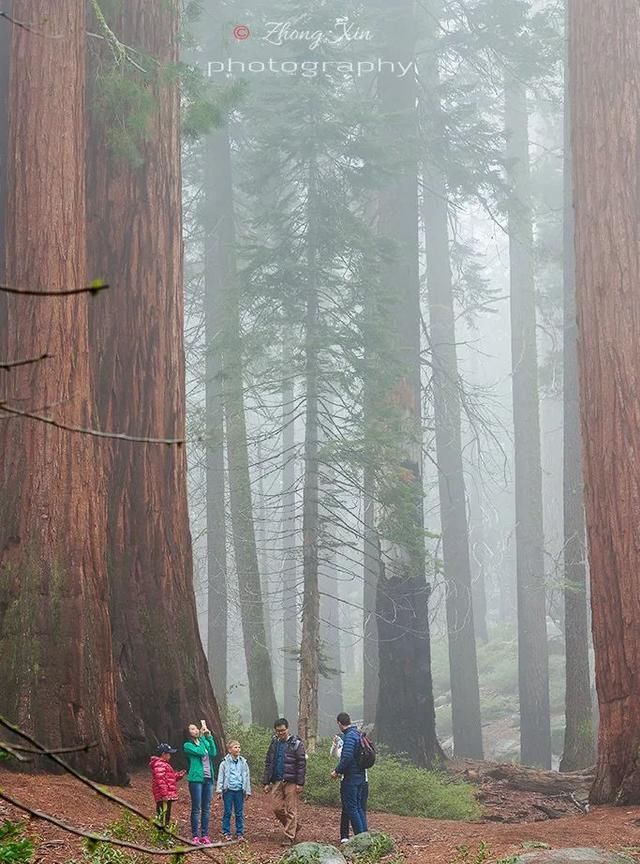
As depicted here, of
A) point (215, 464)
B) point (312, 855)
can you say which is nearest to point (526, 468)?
point (215, 464)

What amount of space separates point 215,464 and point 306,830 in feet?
44.0

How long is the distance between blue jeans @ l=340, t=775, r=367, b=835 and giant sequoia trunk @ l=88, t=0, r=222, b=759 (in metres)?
2.44

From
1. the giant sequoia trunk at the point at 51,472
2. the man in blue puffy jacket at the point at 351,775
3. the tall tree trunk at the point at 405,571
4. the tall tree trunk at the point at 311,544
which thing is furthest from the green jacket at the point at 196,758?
the tall tree trunk at the point at 405,571

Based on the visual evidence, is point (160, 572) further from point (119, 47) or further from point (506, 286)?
point (506, 286)

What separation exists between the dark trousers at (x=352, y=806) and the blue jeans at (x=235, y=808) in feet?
3.10

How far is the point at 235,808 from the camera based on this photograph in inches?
430

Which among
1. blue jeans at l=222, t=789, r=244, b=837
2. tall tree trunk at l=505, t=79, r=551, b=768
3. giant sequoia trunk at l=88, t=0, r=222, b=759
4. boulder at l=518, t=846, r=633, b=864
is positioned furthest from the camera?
tall tree trunk at l=505, t=79, r=551, b=768

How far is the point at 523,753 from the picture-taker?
24.0 meters

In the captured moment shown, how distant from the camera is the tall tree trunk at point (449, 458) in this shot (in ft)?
81.9

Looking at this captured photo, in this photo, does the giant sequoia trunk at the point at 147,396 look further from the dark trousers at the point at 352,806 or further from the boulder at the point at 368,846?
the boulder at the point at 368,846

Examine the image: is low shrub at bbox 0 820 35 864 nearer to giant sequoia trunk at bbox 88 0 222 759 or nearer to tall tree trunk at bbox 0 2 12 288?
giant sequoia trunk at bbox 88 0 222 759

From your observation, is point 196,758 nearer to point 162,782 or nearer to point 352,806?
point 162,782

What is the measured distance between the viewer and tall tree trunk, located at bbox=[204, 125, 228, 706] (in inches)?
940

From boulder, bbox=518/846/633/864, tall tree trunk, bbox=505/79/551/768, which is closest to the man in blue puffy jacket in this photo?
boulder, bbox=518/846/633/864
